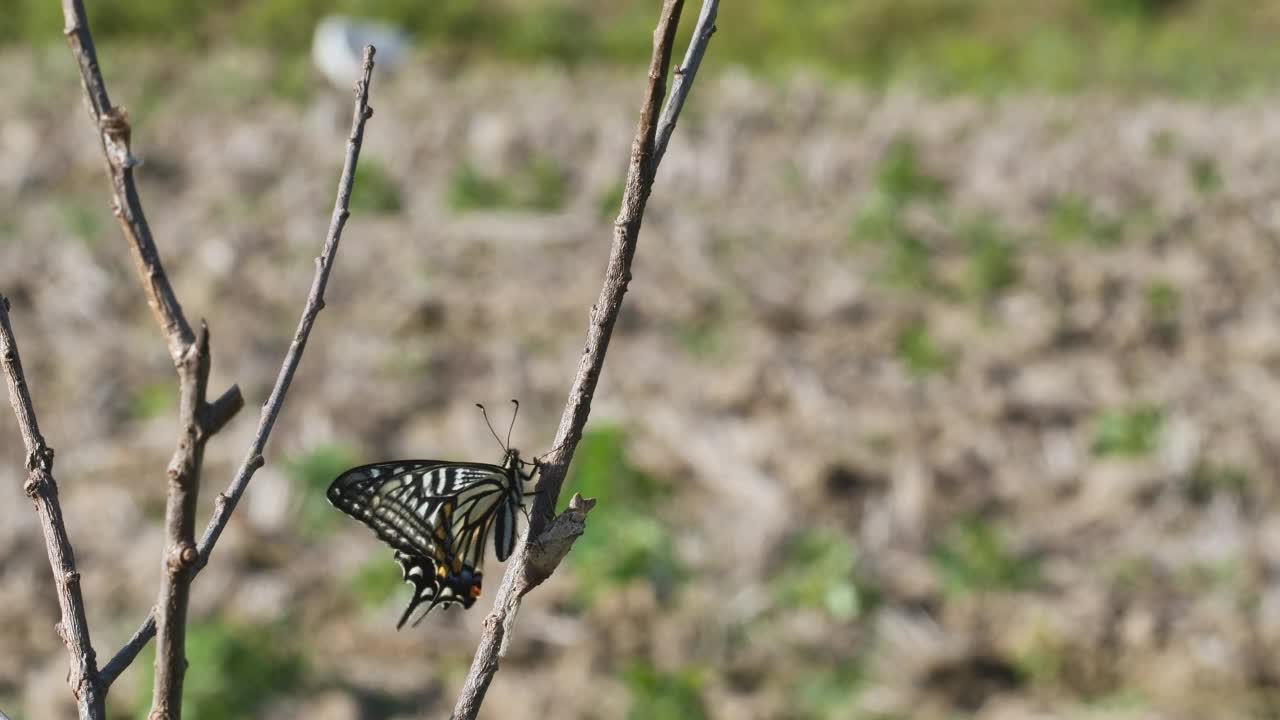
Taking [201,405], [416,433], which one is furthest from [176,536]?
[416,433]

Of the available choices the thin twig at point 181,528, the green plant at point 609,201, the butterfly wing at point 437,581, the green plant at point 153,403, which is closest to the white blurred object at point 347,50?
the green plant at point 609,201

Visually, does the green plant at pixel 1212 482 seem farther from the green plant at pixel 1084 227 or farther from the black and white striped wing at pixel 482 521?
the black and white striped wing at pixel 482 521

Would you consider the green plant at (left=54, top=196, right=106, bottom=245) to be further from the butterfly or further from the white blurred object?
the butterfly

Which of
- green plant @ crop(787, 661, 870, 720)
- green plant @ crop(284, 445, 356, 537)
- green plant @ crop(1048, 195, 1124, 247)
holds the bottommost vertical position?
green plant @ crop(787, 661, 870, 720)

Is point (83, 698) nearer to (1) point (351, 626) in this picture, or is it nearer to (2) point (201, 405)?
(2) point (201, 405)

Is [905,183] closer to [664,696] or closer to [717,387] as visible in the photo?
[717,387]

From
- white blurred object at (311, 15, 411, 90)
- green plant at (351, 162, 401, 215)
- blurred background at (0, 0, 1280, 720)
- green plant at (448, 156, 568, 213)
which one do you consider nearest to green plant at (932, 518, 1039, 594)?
blurred background at (0, 0, 1280, 720)
